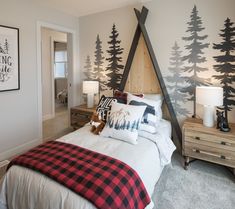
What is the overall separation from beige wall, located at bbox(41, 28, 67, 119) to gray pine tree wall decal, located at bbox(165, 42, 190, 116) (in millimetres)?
3423

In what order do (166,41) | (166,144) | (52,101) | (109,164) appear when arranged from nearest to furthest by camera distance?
1. (109,164)
2. (166,144)
3. (166,41)
4. (52,101)

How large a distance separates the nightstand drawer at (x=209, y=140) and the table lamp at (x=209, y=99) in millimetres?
209

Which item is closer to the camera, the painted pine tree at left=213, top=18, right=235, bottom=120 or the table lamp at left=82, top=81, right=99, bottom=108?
the painted pine tree at left=213, top=18, right=235, bottom=120

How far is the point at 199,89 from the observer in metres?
2.41

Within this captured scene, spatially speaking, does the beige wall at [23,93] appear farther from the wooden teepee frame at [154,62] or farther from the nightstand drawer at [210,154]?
the nightstand drawer at [210,154]

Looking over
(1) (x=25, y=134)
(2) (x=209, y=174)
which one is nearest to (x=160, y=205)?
(2) (x=209, y=174)

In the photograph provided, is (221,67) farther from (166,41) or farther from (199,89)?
(166,41)

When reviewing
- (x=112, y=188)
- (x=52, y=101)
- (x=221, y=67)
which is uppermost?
(x=221, y=67)

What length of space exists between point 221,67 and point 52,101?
4206 millimetres

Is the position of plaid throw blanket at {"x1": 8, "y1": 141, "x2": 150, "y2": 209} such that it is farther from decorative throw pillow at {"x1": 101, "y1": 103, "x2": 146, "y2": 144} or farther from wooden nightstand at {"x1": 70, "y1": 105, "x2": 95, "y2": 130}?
wooden nightstand at {"x1": 70, "y1": 105, "x2": 95, "y2": 130}

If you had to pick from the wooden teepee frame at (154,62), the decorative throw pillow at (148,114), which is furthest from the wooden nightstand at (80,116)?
the wooden teepee frame at (154,62)

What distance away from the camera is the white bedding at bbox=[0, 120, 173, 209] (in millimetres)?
1287

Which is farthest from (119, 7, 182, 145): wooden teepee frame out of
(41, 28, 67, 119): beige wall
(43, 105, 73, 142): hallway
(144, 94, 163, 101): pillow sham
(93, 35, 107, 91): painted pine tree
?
(41, 28, 67, 119): beige wall

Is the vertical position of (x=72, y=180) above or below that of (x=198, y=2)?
below
